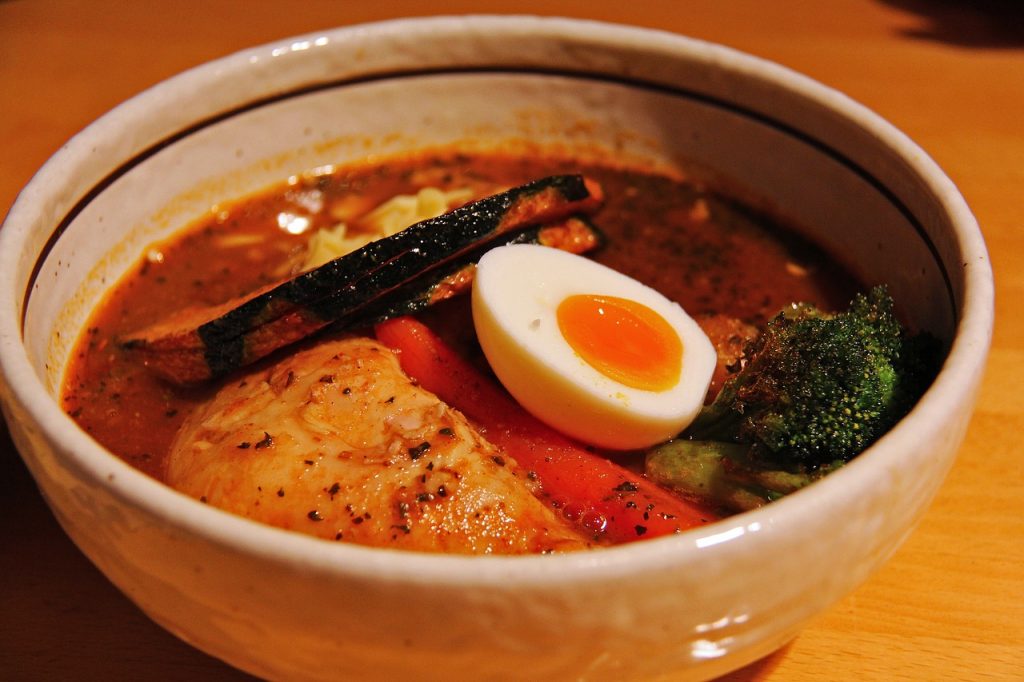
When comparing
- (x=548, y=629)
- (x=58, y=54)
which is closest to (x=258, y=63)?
(x=58, y=54)

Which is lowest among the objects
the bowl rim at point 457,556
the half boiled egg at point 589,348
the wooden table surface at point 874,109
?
the wooden table surface at point 874,109

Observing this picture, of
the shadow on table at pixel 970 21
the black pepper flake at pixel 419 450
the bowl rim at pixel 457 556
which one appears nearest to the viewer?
the bowl rim at pixel 457 556

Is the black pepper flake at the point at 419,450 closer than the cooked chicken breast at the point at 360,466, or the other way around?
the cooked chicken breast at the point at 360,466

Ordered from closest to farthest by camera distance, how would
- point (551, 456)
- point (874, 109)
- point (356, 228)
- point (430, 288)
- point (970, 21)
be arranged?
point (551, 456) < point (430, 288) < point (356, 228) < point (874, 109) < point (970, 21)

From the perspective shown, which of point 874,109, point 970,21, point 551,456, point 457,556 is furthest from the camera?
point 970,21

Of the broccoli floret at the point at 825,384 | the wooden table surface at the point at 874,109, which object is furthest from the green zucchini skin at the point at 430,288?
the wooden table surface at the point at 874,109

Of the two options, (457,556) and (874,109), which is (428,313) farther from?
(874,109)

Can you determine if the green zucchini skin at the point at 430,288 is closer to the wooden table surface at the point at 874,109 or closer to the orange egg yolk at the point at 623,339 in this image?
the orange egg yolk at the point at 623,339

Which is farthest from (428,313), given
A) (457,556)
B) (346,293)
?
(457,556)
